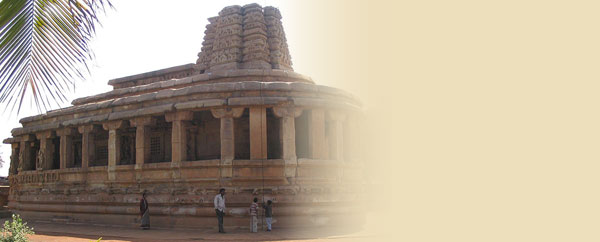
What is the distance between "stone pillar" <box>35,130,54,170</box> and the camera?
68.5 ft

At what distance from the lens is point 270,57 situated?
65.8ft

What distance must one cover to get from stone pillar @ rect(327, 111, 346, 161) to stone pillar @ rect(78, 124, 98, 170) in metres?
9.15

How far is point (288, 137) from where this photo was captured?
15625mm

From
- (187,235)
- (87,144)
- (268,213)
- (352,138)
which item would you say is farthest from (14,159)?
(352,138)

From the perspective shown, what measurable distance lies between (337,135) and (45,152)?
12646 millimetres

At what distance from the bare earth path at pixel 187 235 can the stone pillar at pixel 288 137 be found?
6.41ft

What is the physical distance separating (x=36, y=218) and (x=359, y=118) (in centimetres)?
1382

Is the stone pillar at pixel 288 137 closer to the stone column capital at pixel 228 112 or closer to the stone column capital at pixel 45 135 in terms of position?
the stone column capital at pixel 228 112

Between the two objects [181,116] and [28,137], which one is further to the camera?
[28,137]

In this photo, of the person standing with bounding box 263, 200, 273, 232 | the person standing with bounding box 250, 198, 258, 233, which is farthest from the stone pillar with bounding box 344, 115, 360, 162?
the person standing with bounding box 250, 198, 258, 233

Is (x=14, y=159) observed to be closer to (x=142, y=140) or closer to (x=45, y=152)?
(x=45, y=152)

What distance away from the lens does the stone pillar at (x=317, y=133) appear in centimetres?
1608

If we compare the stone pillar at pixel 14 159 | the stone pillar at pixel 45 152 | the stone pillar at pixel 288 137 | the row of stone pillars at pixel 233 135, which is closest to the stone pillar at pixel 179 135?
the row of stone pillars at pixel 233 135

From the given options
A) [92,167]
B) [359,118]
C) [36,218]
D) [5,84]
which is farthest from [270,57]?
[5,84]
